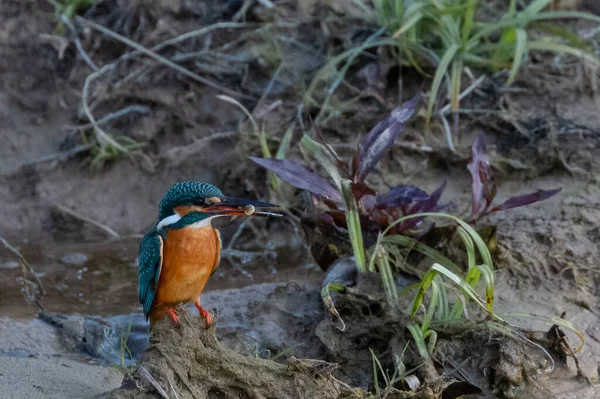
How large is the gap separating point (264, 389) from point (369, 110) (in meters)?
3.00

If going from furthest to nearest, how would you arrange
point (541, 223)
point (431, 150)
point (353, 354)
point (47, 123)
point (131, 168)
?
point (47, 123) < point (131, 168) < point (431, 150) < point (541, 223) < point (353, 354)

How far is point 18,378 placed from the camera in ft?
10.8

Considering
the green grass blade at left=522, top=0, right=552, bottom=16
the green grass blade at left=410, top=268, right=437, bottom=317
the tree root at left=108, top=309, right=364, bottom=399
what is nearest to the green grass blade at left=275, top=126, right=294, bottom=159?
the green grass blade at left=522, top=0, right=552, bottom=16

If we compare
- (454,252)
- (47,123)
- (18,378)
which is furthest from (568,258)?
(47,123)

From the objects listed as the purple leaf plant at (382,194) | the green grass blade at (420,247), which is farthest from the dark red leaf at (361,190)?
the green grass blade at (420,247)

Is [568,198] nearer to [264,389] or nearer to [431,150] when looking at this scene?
[431,150]

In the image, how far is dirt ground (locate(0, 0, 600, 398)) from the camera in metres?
4.93

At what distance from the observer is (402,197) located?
13.9 feet

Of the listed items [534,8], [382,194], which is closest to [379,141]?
[382,194]

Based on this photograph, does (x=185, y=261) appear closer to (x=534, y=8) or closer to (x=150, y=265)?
(x=150, y=265)

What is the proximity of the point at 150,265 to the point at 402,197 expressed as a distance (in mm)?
1209

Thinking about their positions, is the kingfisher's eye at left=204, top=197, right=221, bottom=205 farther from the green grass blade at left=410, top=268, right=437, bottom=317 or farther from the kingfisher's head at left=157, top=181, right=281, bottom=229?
the green grass blade at left=410, top=268, right=437, bottom=317

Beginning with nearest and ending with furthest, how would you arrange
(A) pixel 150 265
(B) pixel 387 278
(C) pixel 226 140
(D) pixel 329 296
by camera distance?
(A) pixel 150 265, (D) pixel 329 296, (B) pixel 387 278, (C) pixel 226 140

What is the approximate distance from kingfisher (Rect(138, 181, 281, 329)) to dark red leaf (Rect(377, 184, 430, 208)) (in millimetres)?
660
